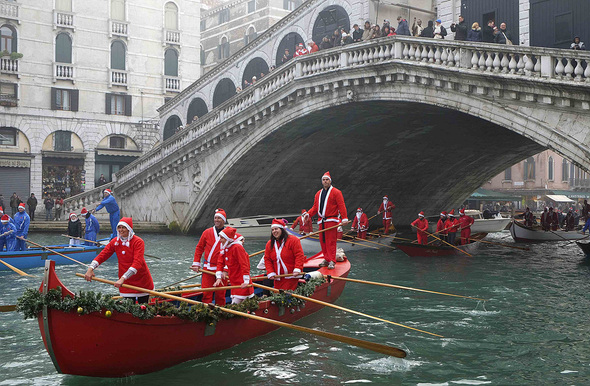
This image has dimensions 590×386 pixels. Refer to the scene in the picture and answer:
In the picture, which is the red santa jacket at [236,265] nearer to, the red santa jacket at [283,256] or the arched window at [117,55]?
the red santa jacket at [283,256]

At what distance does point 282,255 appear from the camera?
9.01m

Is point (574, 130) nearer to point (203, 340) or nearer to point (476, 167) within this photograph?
point (203, 340)

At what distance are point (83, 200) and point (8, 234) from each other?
41.9 feet

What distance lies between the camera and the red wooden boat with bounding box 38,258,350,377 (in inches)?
241

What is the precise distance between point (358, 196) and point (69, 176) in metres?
14.7

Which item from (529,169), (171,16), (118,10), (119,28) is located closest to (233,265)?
(119,28)

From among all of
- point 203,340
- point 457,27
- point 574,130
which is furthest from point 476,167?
point 203,340

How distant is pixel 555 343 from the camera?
850 centimetres

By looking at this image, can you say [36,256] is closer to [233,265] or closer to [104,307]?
[233,265]

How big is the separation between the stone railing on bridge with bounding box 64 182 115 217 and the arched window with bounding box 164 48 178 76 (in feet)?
33.3

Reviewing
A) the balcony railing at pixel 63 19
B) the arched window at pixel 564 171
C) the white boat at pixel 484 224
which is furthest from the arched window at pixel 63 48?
the arched window at pixel 564 171

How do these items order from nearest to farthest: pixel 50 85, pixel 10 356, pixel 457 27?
pixel 10 356 < pixel 457 27 < pixel 50 85

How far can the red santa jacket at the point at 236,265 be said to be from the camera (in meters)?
7.98

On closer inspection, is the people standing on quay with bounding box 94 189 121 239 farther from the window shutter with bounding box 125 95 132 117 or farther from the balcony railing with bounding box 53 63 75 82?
the window shutter with bounding box 125 95 132 117
